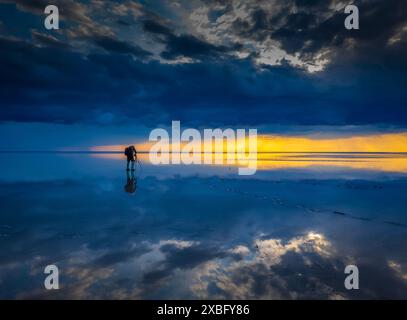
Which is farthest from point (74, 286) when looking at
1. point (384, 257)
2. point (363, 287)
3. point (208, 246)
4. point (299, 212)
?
point (299, 212)

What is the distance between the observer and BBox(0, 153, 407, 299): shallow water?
5645 millimetres

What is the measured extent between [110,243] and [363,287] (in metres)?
5.92

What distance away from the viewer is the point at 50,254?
7098mm

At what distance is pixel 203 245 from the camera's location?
308 inches

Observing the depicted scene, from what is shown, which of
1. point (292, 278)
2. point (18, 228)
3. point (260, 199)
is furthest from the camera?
point (260, 199)

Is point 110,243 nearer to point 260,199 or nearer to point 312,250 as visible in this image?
point 312,250

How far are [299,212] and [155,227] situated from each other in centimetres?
556

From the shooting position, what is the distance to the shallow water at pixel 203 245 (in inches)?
222

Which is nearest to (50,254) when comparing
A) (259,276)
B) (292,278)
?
(259,276)

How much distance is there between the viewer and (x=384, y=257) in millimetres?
7023

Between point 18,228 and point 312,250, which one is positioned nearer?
point 312,250
